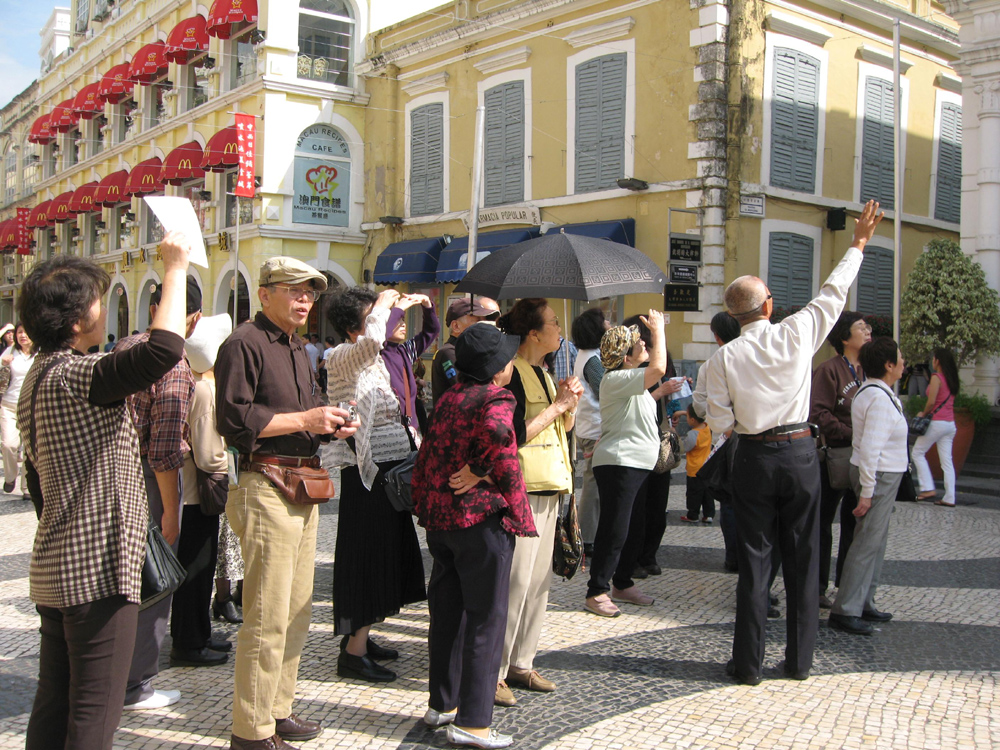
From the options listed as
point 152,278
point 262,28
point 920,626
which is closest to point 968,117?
point 920,626

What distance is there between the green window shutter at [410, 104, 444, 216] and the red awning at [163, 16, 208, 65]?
6.30 m

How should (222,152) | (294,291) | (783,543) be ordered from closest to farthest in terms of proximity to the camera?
(294,291) → (783,543) → (222,152)

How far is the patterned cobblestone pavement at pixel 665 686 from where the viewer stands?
3756mm

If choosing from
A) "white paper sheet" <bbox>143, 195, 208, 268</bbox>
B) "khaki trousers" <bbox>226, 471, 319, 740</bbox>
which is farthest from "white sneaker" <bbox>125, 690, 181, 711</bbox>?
"white paper sheet" <bbox>143, 195, 208, 268</bbox>

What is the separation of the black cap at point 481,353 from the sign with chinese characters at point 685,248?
1030 centimetres

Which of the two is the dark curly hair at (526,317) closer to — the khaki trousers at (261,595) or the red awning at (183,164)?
the khaki trousers at (261,595)

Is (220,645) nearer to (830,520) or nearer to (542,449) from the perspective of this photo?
(542,449)

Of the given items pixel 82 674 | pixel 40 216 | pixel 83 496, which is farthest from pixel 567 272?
pixel 40 216

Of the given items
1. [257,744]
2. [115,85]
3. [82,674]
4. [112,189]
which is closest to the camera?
[82,674]

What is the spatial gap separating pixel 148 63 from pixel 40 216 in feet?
33.9

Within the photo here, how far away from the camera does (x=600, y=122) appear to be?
50.0 feet

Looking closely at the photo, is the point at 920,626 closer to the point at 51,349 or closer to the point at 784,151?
the point at 51,349

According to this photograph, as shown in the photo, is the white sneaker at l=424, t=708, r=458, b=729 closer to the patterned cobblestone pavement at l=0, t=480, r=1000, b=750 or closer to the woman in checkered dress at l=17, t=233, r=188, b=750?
the patterned cobblestone pavement at l=0, t=480, r=1000, b=750

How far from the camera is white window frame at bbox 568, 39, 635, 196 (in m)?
14.7
